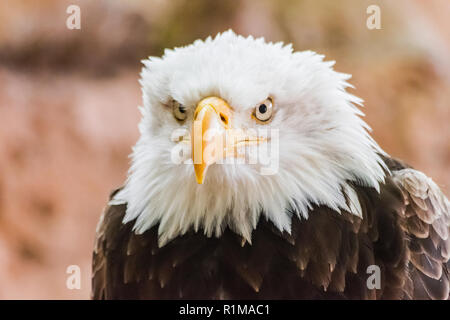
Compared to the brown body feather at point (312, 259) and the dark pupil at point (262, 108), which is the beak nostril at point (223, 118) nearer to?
the dark pupil at point (262, 108)

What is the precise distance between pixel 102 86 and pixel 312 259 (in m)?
2.16

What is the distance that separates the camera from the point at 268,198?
3.66 ft

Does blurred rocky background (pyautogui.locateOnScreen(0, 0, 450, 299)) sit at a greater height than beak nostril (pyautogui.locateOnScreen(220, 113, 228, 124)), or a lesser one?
greater

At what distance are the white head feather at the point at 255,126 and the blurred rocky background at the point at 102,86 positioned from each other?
5.61ft

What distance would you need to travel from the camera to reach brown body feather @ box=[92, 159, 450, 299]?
112cm

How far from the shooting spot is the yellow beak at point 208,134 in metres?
0.96

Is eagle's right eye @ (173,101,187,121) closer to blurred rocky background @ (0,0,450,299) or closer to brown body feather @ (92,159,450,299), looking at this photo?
brown body feather @ (92,159,450,299)

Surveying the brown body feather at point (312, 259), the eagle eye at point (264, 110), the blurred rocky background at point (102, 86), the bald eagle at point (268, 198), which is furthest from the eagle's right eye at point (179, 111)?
the blurred rocky background at point (102, 86)

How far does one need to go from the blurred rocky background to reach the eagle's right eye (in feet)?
5.83

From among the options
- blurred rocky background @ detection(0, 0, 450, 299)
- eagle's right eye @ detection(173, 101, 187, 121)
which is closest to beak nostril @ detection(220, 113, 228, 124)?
eagle's right eye @ detection(173, 101, 187, 121)

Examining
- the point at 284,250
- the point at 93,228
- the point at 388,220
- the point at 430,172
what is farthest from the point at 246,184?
the point at 430,172

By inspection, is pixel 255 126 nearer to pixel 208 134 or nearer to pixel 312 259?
pixel 208 134

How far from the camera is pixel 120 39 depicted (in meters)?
2.93

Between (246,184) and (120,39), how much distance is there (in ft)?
6.76
